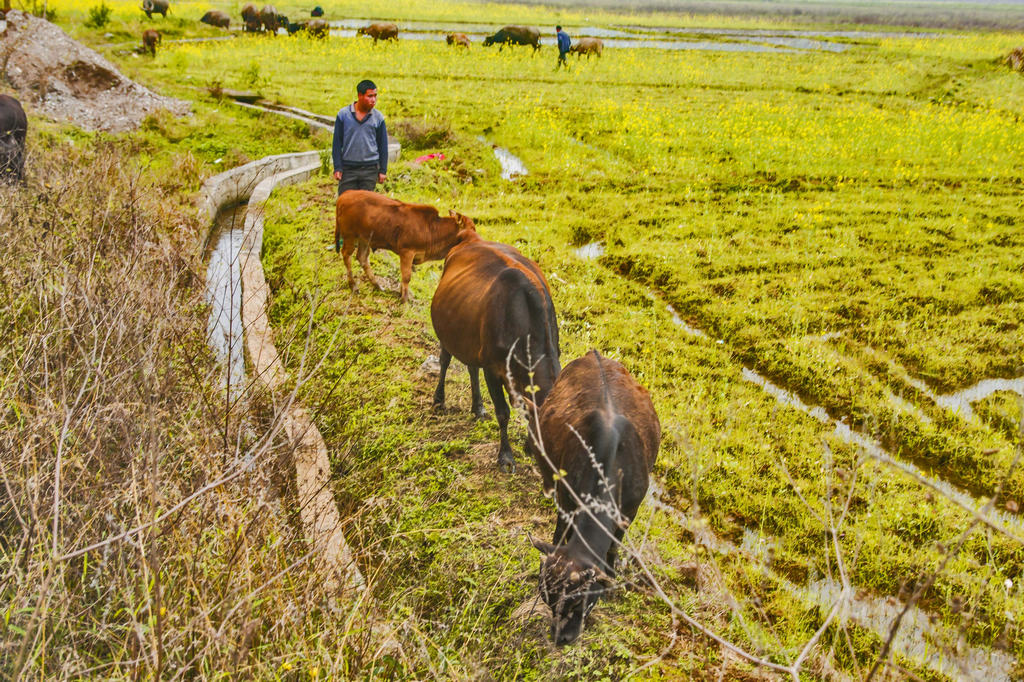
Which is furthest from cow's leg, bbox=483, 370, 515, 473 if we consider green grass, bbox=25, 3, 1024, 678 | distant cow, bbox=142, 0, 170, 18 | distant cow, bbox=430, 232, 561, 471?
distant cow, bbox=142, 0, 170, 18

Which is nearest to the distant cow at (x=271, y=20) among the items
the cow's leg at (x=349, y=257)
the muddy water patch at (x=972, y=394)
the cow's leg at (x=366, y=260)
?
the cow's leg at (x=349, y=257)

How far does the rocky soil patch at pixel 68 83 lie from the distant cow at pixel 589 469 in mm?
14195

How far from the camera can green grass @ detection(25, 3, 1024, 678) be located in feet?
13.1

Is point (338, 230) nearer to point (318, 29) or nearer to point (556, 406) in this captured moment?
point (556, 406)

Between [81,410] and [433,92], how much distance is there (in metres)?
20.0

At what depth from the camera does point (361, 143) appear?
811cm

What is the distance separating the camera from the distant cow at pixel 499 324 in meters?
4.66

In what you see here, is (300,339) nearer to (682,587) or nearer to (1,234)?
(1,234)

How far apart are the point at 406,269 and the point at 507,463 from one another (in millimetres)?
3196

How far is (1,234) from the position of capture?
528 cm

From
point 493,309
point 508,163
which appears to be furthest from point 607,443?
point 508,163

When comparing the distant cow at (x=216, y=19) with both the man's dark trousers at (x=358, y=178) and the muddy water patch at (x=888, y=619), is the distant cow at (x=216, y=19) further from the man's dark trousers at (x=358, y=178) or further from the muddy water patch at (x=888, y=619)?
the muddy water patch at (x=888, y=619)

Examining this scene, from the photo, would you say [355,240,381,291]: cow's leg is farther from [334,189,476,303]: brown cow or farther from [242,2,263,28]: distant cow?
[242,2,263,28]: distant cow

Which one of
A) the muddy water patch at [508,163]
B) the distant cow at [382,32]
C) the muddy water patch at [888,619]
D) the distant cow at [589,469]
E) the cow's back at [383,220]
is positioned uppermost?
the distant cow at [382,32]
